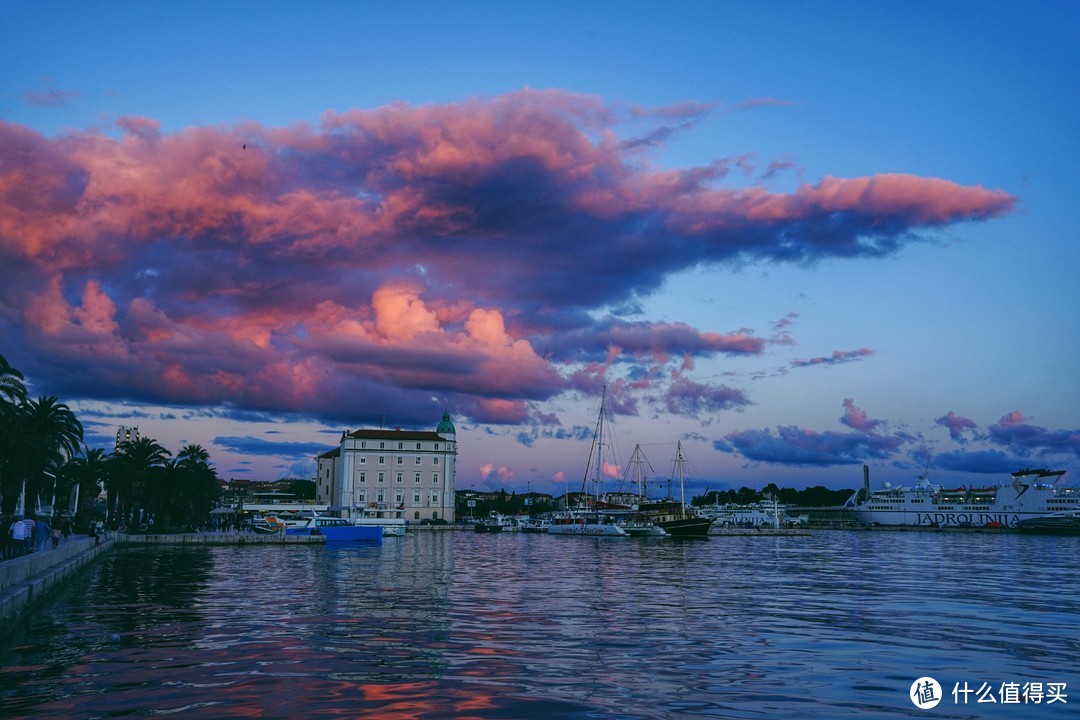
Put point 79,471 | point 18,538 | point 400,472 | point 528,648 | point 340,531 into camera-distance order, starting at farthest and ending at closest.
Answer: point 400,472 < point 340,531 < point 79,471 < point 18,538 < point 528,648

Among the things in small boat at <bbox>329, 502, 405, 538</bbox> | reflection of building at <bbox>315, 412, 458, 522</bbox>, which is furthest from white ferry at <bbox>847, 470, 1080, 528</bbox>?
small boat at <bbox>329, 502, 405, 538</bbox>

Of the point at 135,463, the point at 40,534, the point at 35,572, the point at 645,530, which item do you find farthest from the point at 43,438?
the point at 645,530

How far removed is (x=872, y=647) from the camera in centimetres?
2098

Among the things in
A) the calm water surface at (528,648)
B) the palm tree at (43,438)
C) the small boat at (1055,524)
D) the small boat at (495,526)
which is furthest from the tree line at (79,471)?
the small boat at (1055,524)

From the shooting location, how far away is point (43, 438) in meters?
52.1

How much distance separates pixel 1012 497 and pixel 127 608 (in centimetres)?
18905

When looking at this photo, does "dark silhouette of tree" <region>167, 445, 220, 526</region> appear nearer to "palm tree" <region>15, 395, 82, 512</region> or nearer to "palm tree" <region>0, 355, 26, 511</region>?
"palm tree" <region>15, 395, 82, 512</region>

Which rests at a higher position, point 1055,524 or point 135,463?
point 135,463

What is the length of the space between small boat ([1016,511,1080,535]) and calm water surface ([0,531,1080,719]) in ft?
436

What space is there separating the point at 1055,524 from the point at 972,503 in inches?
1099

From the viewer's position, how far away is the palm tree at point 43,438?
48.7 m

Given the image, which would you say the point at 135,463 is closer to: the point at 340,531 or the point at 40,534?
the point at 340,531

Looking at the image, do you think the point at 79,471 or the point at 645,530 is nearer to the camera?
the point at 79,471

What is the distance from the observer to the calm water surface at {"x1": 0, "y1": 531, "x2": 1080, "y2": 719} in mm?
14414
